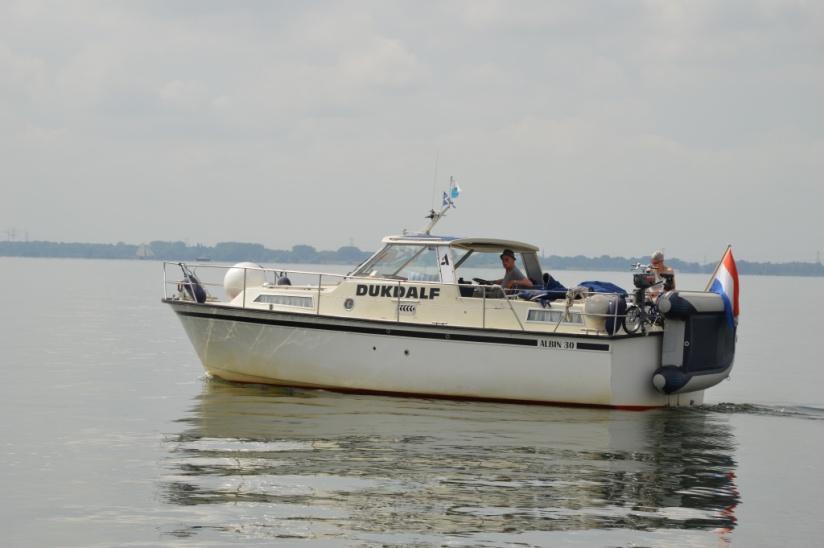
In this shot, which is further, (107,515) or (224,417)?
(224,417)

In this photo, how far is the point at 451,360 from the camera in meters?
15.8

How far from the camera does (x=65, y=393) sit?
1752cm

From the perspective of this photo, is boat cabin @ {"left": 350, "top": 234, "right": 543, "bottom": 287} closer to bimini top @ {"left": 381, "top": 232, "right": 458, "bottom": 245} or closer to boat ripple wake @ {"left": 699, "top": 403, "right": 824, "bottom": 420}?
bimini top @ {"left": 381, "top": 232, "right": 458, "bottom": 245}

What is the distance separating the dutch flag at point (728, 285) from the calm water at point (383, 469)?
1589mm

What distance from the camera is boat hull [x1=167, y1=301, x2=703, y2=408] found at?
51.1 feet

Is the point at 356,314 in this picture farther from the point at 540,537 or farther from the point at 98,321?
the point at 98,321

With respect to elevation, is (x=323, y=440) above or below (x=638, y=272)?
below

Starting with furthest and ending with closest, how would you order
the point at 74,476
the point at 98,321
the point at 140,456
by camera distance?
the point at 98,321
the point at 140,456
the point at 74,476

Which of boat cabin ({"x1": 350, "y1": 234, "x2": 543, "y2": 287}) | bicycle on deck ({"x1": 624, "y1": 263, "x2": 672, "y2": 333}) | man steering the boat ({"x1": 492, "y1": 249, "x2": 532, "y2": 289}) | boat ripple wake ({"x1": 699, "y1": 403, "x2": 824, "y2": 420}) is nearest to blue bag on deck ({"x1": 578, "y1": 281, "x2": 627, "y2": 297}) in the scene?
bicycle on deck ({"x1": 624, "y1": 263, "x2": 672, "y2": 333})

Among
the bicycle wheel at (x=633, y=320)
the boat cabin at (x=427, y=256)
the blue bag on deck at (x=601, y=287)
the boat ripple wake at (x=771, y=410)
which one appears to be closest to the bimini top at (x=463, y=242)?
the boat cabin at (x=427, y=256)

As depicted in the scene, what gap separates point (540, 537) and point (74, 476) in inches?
188

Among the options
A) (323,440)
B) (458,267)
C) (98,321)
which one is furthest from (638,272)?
(98,321)

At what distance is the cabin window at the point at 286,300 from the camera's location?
16.7 m

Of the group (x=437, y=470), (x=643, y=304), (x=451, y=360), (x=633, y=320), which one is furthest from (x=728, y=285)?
(x=437, y=470)
